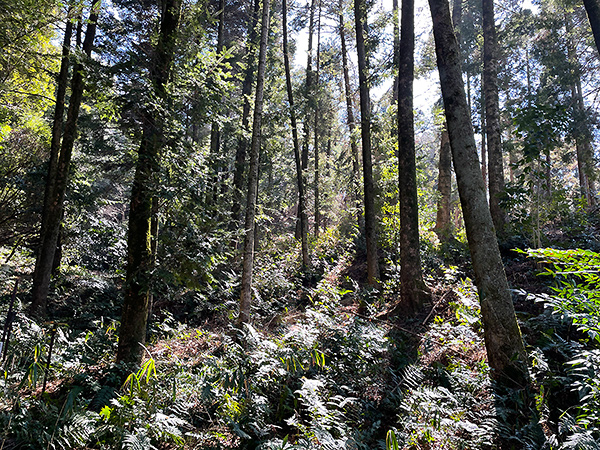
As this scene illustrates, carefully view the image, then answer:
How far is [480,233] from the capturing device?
14.1 feet

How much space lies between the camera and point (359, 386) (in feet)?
14.8

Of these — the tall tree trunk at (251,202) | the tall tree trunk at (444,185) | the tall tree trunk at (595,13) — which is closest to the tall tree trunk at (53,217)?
the tall tree trunk at (251,202)

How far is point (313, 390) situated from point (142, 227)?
3.95 metres

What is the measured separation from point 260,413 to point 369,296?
533 centimetres

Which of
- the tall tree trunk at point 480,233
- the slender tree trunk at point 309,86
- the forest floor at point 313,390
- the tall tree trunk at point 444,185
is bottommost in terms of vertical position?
the forest floor at point 313,390

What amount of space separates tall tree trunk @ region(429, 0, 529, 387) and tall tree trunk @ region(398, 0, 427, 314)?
3023 mm

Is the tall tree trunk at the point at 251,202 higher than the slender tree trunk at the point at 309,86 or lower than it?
lower

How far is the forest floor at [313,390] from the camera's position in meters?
3.31

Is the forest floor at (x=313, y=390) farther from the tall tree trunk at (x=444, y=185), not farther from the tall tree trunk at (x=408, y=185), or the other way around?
the tall tree trunk at (x=444, y=185)

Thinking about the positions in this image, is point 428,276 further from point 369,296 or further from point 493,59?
point 493,59

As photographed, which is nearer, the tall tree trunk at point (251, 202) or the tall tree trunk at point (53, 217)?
the tall tree trunk at point (251, 202)

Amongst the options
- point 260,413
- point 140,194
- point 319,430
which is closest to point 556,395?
point 319,430

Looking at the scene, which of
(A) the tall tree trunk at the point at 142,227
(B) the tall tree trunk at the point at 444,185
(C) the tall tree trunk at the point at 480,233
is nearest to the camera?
(C) the tall tree trunk at the point at 480,233

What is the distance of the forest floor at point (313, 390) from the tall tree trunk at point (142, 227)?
1.70 ft
